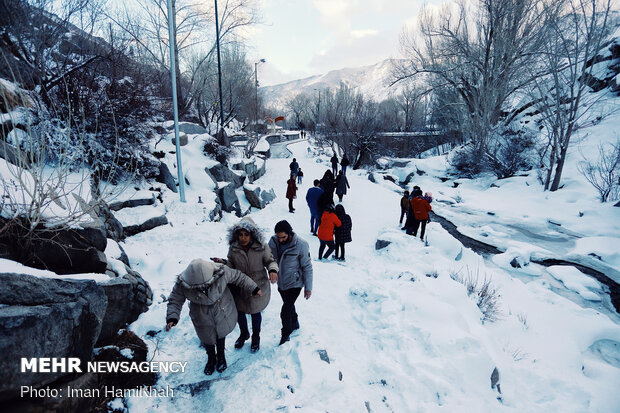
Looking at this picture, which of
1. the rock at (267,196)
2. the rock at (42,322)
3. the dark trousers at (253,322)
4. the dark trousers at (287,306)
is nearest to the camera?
the rock at (42,322)

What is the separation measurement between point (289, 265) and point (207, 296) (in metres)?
0.98

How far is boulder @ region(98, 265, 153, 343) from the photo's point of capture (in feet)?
10.1

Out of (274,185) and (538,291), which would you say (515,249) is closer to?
(538,291)

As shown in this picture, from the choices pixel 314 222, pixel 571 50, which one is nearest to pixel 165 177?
pixel 314 222

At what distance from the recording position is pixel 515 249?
26.5 feet

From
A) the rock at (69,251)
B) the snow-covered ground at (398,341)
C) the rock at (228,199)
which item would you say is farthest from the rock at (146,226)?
the rock at (228,199)

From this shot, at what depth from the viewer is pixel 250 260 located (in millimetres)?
3088

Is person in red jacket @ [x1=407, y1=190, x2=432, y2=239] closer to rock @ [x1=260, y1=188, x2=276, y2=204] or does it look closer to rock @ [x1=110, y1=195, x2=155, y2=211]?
rock @ [x1=260, y1=188, x2=276, y2=204]

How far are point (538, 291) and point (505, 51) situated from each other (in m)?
17.0

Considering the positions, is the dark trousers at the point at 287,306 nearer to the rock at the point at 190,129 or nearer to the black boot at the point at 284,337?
the black boot at the point at 284,337

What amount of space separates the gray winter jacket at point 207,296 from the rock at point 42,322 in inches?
25.8

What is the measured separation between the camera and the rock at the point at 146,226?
19.2 feet

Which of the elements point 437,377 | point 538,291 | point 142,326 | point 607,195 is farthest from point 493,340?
point 607,195

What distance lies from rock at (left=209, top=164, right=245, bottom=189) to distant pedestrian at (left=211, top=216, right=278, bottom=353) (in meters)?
8.06
